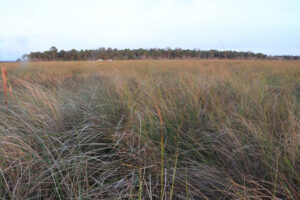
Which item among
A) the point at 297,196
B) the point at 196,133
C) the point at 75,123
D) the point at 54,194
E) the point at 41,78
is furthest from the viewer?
the point at 41,78

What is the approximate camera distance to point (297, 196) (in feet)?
2.89

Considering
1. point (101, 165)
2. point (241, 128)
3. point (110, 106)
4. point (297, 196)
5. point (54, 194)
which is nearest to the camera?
point (297, 196)

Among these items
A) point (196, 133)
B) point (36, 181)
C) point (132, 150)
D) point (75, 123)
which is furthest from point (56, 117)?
point (196, 133)

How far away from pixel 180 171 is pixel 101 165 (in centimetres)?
45

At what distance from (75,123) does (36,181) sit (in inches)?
26.2

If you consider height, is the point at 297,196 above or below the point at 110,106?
below

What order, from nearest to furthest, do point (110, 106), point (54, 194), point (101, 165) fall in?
point (54, 194) → point (101, 165) → point (110, 106)

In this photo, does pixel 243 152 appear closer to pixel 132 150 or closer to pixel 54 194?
pixel 132 150

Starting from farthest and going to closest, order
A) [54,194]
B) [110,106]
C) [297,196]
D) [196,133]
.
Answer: [110,106] → [196,133] → [54,194] → [297,196]

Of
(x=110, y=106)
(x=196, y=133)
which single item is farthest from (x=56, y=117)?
(x=196, y=133)

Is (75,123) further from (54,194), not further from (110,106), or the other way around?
(54,194)

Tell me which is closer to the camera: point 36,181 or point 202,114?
point 36,181

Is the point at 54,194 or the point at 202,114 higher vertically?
the point at 202,114

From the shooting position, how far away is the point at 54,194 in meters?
1.04
